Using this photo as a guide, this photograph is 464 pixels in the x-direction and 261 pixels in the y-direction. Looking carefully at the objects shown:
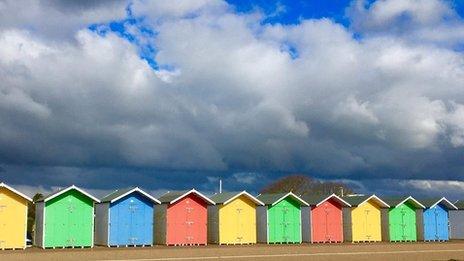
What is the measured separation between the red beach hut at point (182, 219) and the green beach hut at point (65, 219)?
4931 mm

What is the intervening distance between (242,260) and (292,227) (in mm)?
17420

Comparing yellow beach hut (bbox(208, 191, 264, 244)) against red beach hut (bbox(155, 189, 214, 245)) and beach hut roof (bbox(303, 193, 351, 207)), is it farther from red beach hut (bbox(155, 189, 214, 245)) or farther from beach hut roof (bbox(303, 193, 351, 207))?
beach hut roof (bbox(303, 193, 351, 207))

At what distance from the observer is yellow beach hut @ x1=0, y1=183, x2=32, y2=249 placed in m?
37.7

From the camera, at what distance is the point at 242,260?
30031 millimetres

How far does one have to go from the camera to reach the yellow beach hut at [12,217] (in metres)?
Answer: 37.7

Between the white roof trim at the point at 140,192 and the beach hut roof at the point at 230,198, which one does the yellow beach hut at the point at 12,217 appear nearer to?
the white roof trim at the point at 140,192

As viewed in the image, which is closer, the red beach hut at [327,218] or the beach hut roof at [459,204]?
the red beach hut at [327,218]

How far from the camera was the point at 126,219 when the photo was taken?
137 feet

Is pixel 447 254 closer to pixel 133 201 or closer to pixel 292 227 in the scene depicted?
pixel 292 227

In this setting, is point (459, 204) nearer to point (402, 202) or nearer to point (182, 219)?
point (402, 202)

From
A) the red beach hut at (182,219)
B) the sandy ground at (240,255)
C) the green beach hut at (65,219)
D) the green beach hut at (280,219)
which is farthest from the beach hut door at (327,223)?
the green beach hut at (65,219)

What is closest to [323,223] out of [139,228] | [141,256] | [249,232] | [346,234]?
[346,234]

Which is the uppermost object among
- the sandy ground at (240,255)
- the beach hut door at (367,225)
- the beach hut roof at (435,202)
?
the beach hut roof at (435,202)

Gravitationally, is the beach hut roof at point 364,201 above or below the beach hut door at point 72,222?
above
